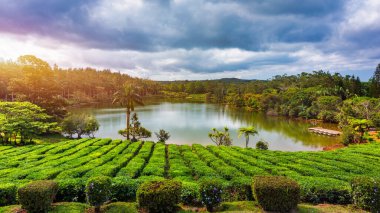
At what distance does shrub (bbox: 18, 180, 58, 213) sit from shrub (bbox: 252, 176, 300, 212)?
25.7 ft

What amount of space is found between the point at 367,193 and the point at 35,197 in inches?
485

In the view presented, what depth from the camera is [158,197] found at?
30.1ft

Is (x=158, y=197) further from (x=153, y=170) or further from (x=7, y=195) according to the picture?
(x=7, y=195)

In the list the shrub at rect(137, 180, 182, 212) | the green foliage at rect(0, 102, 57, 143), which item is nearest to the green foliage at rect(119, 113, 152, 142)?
the green foliage at rect(0, 102, 57, 143)

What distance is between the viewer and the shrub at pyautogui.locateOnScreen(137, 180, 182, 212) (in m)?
9.20

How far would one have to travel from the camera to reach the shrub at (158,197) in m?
9.20

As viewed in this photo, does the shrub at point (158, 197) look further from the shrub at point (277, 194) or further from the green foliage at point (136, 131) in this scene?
the green foliage at point (136, 131)

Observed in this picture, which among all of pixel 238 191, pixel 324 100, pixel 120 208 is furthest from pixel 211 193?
pixel 324 100

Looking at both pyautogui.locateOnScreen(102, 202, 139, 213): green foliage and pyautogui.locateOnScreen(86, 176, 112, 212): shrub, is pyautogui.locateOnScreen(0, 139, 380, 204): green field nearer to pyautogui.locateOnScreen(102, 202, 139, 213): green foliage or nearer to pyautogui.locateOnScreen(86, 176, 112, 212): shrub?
pyautogui.locateOnScreen(102, 202, 139, 213): green foliage

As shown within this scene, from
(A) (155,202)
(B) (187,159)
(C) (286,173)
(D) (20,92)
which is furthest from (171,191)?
(D) (20,92)

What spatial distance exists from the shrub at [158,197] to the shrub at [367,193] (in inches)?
280

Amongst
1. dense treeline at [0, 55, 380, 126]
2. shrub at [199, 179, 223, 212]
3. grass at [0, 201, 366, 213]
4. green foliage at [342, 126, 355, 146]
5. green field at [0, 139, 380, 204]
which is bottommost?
green foliage at [342, 126, 355, 146]

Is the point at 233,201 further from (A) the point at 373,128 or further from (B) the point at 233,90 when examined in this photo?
(B) the point at 233,90

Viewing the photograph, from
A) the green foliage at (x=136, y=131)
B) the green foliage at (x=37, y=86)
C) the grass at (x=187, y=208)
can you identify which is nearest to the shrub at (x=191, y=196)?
the grass at (x=187, y=208)
